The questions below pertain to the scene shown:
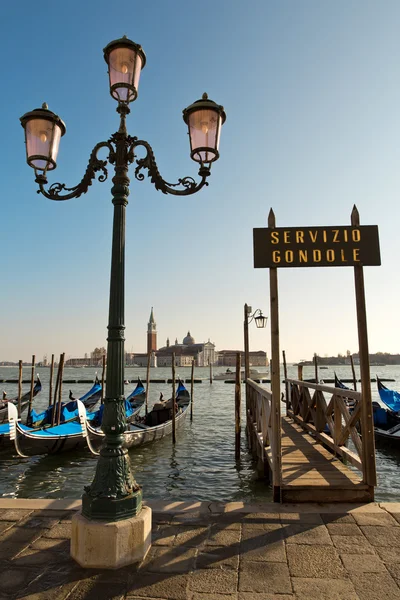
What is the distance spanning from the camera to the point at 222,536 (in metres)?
3.43

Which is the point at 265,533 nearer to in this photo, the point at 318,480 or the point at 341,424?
the point at 318,480

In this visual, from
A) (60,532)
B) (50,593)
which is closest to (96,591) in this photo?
(50,593)

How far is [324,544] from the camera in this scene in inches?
130

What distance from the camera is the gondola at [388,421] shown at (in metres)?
11.8

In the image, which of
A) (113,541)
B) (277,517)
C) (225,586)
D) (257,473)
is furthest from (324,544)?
(257,473)

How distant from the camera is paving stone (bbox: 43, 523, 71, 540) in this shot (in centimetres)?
344

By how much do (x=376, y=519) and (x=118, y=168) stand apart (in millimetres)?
4085

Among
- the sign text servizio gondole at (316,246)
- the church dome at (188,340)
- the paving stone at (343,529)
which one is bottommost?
the paving stone at (343,529)

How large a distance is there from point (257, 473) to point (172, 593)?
6780 millimetres

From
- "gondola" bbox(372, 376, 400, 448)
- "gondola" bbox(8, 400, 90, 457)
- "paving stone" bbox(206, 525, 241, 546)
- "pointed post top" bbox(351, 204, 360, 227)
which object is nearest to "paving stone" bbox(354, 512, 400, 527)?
"paving stone" bbox(206, 525, 241, 546)

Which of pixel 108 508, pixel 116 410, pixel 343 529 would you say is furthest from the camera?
pixel 343 529

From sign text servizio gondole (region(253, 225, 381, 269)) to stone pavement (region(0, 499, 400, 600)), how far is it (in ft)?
8.80

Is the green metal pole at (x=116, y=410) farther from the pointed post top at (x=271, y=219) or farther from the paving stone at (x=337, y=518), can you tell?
the pointed post top at (x=271, y=219)

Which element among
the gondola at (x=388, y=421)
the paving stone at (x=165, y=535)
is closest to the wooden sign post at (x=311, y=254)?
the paving stone at (x=165, y=535)
